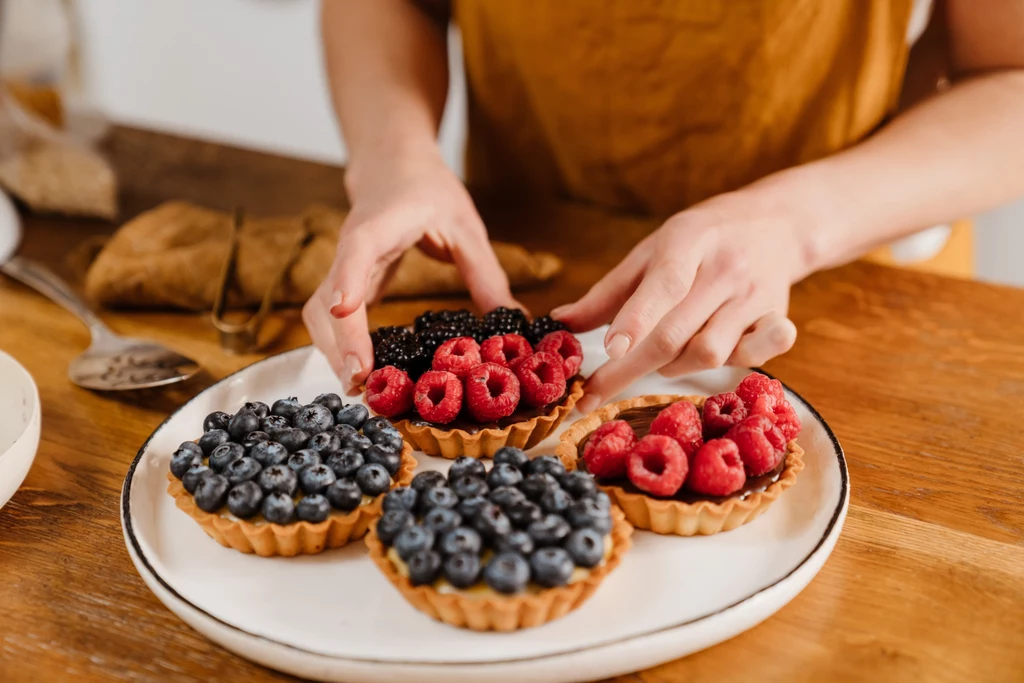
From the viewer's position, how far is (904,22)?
1936 mm

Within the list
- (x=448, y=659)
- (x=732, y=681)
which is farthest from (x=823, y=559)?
(x=448, y=659)

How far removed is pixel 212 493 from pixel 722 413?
76 cm

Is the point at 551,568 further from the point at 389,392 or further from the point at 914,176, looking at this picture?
the point at 914,176

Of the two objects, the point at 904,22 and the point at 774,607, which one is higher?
the point at 904,22

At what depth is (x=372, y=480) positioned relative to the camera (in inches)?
50.4

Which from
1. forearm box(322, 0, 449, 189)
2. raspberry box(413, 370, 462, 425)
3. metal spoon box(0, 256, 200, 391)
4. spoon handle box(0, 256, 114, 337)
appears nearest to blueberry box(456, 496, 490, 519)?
raspberry box(413, 370, 462, 425)

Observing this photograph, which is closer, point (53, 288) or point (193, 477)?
point (193, 477)

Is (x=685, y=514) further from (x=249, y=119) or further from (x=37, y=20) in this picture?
(x=249, y=119)

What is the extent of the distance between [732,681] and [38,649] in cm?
86

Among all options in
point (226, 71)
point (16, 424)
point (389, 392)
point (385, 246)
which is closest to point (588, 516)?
point (389, 392)

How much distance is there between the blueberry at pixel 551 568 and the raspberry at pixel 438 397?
15.7 inches

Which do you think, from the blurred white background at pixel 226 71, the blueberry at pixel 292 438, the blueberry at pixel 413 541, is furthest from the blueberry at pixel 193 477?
the blurred white background at pixel 226 71

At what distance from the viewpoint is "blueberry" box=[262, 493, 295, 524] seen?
4.01 ft

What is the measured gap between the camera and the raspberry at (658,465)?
127cm
